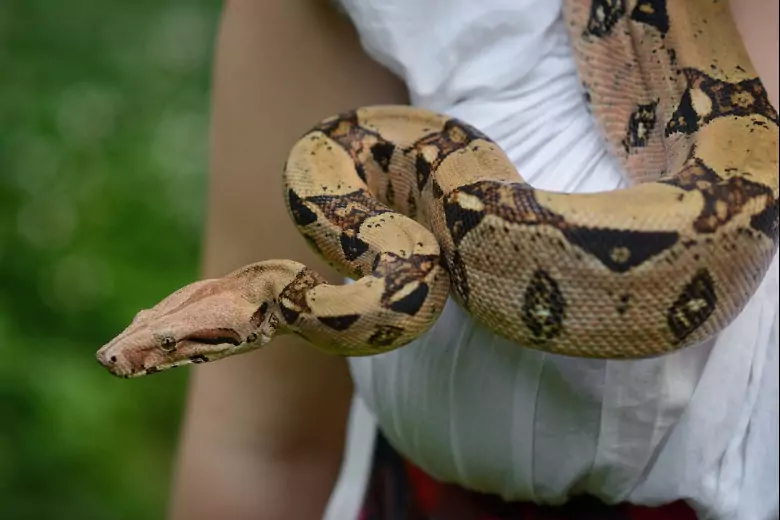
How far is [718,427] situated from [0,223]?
2360 millimetres

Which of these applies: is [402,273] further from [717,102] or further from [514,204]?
[717,102]

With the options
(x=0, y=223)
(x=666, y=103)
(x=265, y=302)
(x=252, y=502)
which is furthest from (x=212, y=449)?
(x=0, y=223)

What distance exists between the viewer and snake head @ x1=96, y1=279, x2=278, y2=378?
3.24 feet

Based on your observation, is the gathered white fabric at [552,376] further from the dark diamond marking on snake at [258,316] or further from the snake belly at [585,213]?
the dark diamond marking on snake at [258,316]

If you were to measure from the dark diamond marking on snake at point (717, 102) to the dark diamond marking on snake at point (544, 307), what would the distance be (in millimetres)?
344

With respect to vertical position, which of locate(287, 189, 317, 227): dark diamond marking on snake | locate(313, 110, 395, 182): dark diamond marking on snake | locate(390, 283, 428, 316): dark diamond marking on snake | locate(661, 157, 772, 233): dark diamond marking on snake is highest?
locate(661, 157, 772, 233): dark diamond marking on snake

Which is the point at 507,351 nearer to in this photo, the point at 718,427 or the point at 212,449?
the point at 718,427

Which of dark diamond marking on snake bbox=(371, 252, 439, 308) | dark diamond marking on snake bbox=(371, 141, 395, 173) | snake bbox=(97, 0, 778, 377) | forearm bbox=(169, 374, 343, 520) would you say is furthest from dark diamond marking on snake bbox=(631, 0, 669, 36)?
forearm bbox=(169, 374, 343, 520)

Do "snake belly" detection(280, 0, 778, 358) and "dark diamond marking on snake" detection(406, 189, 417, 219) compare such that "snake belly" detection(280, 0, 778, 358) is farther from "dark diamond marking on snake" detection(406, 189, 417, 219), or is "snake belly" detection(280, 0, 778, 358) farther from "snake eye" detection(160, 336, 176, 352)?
"snake eye" detection(160, 336, 176, 352)

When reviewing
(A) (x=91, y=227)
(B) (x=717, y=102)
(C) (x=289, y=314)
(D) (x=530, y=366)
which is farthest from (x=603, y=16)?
(A) (x=91, y=227)

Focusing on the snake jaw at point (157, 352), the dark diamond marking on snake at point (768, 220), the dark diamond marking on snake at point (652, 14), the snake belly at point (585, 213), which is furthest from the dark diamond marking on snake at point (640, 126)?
the snake jaw at point (157, 352)

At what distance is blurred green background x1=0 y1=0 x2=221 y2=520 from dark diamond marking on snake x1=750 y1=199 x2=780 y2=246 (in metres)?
1.67

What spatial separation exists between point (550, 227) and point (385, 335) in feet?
0.76

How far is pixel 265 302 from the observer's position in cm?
105
